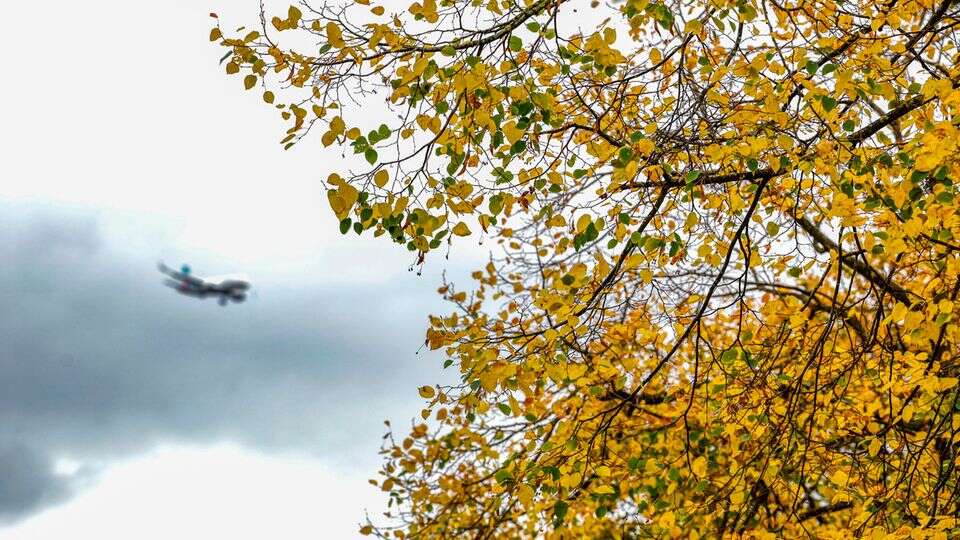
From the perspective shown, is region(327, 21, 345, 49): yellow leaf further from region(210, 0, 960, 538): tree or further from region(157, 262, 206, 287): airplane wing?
region(157, 262, 206, 287): airplane wing

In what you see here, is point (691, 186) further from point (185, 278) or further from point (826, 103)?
point (185, 278)

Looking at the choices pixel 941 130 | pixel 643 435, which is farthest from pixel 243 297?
pixel 941 130

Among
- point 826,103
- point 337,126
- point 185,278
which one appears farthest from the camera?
point 185,278

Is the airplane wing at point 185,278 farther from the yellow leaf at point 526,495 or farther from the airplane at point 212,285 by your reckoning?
the yellow leaf at point 526,495

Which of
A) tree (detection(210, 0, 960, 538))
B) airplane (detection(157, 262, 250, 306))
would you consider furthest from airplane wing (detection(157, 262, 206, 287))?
tree (detection(210, 0, 960, 538))

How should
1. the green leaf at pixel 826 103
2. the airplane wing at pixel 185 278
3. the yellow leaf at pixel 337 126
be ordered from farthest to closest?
the airplane wing at pixel 185 278, the yellow leaf at pixel 337 126, the green leaf at pixel 826 103

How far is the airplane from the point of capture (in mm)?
70250

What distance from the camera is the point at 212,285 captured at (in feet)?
247

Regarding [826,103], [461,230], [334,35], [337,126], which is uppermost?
[334,35]

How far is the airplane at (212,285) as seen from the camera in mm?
70250

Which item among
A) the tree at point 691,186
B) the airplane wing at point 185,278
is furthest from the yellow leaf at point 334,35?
the airplane wing at point 185,278

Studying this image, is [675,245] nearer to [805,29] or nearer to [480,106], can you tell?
[480,106]

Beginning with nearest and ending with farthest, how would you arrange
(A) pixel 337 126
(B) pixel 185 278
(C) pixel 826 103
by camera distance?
1. (C) pixel 826 103
2. (A) pixel 337 126
3. (B) pixel 185 278

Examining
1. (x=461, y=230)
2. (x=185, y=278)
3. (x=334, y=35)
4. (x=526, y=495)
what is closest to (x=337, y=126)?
(x=334, y=35)
